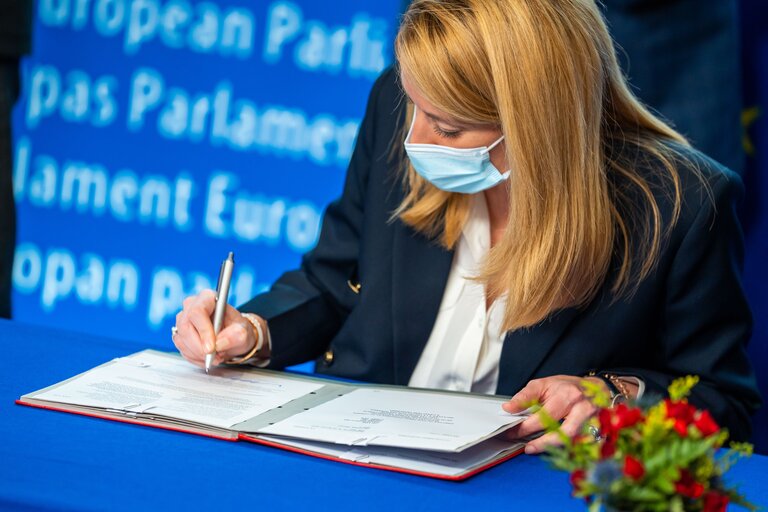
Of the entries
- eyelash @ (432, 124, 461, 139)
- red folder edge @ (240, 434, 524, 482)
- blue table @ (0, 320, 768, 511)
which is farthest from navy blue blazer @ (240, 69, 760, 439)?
red folder edge @ (240, 434, 524, 482)

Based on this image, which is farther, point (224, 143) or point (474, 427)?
point (224, 143)

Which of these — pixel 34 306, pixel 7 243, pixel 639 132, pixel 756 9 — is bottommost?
pixel 34 306

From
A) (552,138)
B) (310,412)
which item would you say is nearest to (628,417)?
(310,412)

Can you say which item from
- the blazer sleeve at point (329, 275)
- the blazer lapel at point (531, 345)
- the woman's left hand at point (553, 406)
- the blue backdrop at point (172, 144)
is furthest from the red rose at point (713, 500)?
the blue backdrop at point (172, 144)

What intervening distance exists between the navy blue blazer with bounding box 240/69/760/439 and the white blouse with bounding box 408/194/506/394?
3cm

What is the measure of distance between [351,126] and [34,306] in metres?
1.41

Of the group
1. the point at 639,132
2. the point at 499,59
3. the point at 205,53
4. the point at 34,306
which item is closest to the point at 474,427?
the point at 499,59

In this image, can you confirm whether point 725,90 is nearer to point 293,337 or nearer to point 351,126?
point 351,126

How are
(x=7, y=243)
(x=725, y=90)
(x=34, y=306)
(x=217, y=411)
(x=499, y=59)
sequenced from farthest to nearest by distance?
(x=34, y=306) → (x=7, y=243) → (x=725, y=90) → (x=499, y=59) → (x=217, y=411)

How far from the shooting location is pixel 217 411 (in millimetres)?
1430

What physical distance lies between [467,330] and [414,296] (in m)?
0.12

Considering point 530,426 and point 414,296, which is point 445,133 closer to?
point 414,296

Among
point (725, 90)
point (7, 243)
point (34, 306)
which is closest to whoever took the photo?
point (725, 90)

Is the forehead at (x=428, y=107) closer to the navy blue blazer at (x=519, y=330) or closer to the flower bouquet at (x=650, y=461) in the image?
the navy blue blazer at (x=519, y=330)
